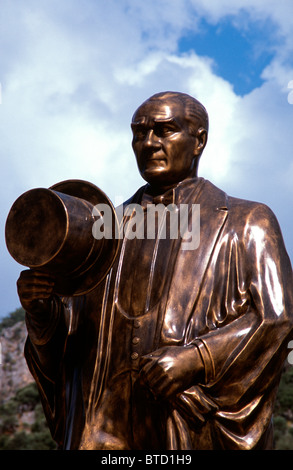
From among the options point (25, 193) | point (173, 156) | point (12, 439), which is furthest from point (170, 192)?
point (12, 439)

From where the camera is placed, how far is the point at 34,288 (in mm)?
4430

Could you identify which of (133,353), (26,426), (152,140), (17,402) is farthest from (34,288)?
(17,402)

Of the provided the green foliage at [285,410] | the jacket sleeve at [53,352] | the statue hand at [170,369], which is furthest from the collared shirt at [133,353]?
the green foliage at [285,410]

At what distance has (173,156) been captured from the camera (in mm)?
4816

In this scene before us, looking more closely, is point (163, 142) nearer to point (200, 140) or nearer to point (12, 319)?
point (200, 140)

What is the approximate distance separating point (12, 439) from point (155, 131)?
12.6 meters

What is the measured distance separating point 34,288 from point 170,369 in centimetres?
92

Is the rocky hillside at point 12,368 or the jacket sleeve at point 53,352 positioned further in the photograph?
the rocky hillside at point 12,368

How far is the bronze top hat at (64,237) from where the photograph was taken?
14.0 ft

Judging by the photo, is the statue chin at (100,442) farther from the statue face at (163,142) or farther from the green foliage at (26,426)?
the green foliage at (26,426)

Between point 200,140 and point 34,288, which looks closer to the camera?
point 34,288

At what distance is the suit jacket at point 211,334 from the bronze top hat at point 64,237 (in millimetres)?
206
